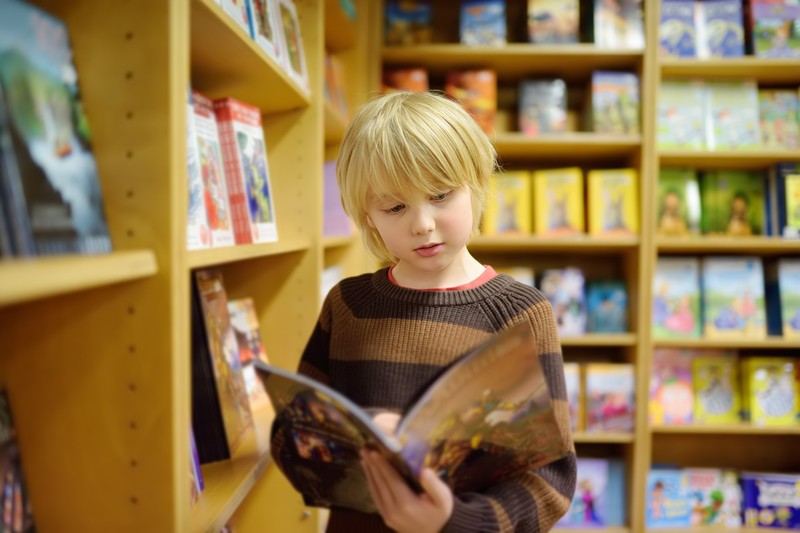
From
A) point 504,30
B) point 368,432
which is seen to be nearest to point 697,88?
point 504,30

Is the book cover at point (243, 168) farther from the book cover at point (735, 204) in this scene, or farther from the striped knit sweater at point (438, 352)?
the book cover at point (735, 204)

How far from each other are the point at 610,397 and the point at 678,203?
2.71 feet

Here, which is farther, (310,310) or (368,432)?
(310,310)

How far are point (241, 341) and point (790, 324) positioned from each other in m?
2.14

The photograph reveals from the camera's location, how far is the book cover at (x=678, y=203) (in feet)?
7.99

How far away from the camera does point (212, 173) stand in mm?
1160

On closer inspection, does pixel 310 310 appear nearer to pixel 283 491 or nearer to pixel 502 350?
pixel 283 491

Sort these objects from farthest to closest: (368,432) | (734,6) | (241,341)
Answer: (734,6) → (241,341) → (368,432)

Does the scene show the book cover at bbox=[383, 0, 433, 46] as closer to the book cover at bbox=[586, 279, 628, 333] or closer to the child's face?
the book cover at bbox=[586, 279, 628, 333]

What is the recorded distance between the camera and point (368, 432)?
0.66 m

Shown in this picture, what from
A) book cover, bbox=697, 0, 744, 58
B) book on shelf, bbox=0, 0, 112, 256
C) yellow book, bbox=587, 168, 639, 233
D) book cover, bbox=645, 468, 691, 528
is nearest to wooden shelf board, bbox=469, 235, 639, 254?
yellow book, bbox=587, 168, 639, 233

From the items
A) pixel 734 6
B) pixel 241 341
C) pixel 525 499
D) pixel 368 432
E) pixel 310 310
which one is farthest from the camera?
pixel 734 6

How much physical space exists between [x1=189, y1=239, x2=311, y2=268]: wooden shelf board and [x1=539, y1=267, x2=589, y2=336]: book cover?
1304 millimetres

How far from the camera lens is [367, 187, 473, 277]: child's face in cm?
85
